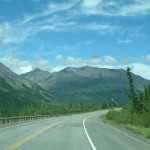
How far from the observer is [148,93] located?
9538cm

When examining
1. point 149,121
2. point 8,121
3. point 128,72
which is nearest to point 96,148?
point 149,121

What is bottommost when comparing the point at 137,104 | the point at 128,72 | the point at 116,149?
the point at 116,149

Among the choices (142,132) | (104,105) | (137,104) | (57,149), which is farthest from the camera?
(104,105)

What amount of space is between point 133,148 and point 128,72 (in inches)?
1995

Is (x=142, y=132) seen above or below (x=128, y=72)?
below

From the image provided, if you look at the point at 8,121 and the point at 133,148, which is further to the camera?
the point at 8,121

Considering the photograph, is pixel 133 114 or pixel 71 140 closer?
pixel 71 140

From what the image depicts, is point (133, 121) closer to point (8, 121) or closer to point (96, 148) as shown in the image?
point (8, 121)

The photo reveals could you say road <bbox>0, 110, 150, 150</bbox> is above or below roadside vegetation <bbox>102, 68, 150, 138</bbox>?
below

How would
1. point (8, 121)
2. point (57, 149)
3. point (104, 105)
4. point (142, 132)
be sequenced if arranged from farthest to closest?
point (104, 105) → point (8, 121) → point (142, 132) → point (57, 149)

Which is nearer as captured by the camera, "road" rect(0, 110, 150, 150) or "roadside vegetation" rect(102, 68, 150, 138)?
"road" rect(0, 110, 150, 150)

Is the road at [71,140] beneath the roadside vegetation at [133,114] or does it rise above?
beneath

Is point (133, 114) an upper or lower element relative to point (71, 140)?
→ upper

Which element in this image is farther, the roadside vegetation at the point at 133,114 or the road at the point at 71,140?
the roadside vegetation at the point at 133,114
